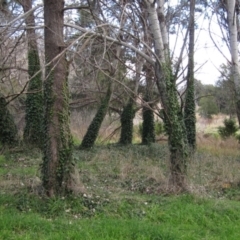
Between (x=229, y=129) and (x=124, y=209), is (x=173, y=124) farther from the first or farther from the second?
(x=229, y=129)

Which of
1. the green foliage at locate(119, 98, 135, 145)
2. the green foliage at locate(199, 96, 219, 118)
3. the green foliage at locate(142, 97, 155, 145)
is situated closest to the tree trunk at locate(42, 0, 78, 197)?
the green foliage at locate(119, 98, 135, 145)

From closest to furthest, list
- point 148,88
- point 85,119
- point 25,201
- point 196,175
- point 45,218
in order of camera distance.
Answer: point 45,218 → point 25,201 → point 196,175 → point 148,88 → point 85,119

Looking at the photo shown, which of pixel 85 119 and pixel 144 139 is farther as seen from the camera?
pixel 85 119

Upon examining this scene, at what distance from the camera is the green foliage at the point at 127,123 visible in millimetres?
17375

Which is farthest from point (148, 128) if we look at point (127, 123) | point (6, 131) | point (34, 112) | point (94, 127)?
point (6, 131)

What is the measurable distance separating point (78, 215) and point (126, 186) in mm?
2284

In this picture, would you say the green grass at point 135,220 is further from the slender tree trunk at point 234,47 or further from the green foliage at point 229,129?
the green foliage at point 229,129

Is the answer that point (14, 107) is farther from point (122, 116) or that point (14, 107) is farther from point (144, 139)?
point (144, 139)

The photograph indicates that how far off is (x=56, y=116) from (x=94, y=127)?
8724mm

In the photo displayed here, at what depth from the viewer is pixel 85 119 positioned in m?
20.6

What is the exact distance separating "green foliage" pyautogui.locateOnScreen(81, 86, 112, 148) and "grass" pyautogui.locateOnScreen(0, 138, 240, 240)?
569 cm

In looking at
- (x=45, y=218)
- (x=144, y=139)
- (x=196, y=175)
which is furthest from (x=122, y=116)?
(x=45, y=218)

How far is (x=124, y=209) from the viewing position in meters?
6.38

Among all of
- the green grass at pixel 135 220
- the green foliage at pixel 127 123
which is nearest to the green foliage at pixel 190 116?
the green foliage at pixel 127 123
